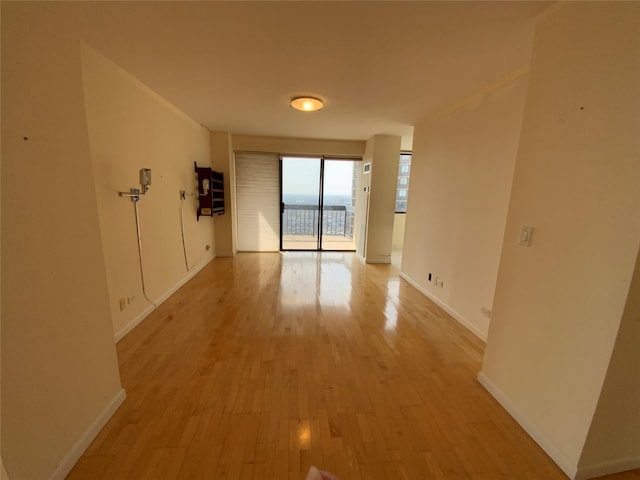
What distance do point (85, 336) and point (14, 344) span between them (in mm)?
377

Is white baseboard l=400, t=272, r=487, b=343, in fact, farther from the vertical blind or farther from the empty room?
the vertical blind

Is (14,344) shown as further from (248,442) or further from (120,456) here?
(248,442)

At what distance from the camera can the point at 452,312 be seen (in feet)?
9.69

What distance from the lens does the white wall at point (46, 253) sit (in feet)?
3.22

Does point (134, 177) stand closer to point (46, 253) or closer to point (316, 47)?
point (46, 253)

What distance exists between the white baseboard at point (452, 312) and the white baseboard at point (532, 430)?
28.0 inches

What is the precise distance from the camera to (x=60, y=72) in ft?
3.90

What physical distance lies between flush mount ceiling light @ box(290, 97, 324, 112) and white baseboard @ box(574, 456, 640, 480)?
11.0 feet

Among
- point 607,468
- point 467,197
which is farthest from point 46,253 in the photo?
point 467,197

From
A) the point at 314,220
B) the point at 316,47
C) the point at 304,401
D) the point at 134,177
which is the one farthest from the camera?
the point at 314,220

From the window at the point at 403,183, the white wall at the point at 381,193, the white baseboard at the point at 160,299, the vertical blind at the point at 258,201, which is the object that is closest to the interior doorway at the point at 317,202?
the vertical blind at the point at 258,201

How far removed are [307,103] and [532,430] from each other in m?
3.24

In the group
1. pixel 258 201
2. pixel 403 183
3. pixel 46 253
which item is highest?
pixel 403 183

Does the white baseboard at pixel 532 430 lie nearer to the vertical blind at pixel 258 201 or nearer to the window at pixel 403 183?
the vertical blind at pixel 258 201
